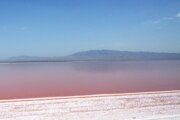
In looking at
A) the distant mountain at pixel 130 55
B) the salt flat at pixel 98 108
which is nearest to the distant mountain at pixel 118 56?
the distant mountain at pixel 130 55

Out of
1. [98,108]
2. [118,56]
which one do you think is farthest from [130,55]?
[98,108]

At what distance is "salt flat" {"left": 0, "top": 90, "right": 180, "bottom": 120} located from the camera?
10.8 feet

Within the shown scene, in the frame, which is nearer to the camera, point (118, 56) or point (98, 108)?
point (98, 108)

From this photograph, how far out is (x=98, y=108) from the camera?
3611 mm

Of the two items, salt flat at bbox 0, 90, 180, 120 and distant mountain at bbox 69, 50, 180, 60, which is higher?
distant mountain at bbox 69, 50, 180, 60

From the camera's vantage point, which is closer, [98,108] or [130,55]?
[98,108]

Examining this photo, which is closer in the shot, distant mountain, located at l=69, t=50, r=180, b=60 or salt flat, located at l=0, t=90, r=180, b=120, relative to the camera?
salt flat, located at l=0, t=90, r=180, b=120

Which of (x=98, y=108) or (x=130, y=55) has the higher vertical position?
(x=130, y=55)

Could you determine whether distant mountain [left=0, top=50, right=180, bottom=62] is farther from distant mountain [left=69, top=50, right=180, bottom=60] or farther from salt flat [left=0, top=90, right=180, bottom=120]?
salt flat [left=0, top=90, right=180, bottom=120]

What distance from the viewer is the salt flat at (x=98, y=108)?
3.29 m

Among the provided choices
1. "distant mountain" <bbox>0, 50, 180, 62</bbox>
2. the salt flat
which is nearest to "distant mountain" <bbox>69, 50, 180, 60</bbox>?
"distant mountain" <bbox>0, 50, 180, 62</bbox>

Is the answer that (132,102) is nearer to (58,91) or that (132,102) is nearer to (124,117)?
(124,117)

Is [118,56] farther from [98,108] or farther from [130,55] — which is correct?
[98,108]

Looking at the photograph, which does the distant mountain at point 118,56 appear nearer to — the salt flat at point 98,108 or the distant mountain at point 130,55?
the distant mountain at point 130,55
